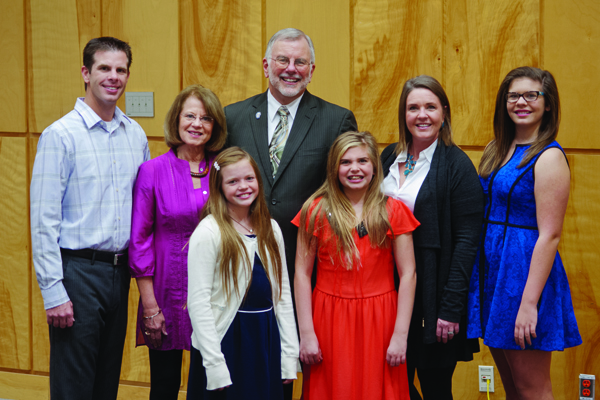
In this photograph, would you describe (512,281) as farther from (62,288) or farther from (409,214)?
(62,288)

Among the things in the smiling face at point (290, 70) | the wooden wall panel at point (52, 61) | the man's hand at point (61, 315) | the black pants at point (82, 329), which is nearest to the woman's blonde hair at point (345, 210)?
the smiling face at point (290, 70)

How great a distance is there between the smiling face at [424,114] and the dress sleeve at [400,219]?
28 cm

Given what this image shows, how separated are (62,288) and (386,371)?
3.81 feet

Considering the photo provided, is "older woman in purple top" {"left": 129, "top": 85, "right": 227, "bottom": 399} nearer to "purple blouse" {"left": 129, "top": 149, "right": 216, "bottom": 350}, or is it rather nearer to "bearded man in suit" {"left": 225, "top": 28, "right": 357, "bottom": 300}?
"purple blouse" {"left": 129, "top": 149, "right": 216, "bottom": 350}

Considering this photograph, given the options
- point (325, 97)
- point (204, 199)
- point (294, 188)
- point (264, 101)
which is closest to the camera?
point (204, 199)

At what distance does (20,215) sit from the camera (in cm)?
328

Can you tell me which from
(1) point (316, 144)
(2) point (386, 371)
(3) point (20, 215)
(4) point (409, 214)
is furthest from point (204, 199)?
→ (3) point (20, 215)

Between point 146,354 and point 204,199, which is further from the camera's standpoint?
point 146,354

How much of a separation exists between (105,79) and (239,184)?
2.11 ft

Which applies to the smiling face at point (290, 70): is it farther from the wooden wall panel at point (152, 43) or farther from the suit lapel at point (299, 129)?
the wooden wall panel at point (152, 43)

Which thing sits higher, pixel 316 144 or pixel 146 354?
pixel 316 144

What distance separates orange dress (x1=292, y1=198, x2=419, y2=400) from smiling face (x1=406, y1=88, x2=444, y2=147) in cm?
29

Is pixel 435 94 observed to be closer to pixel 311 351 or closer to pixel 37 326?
pixel 311 351

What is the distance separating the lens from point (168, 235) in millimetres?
1922
